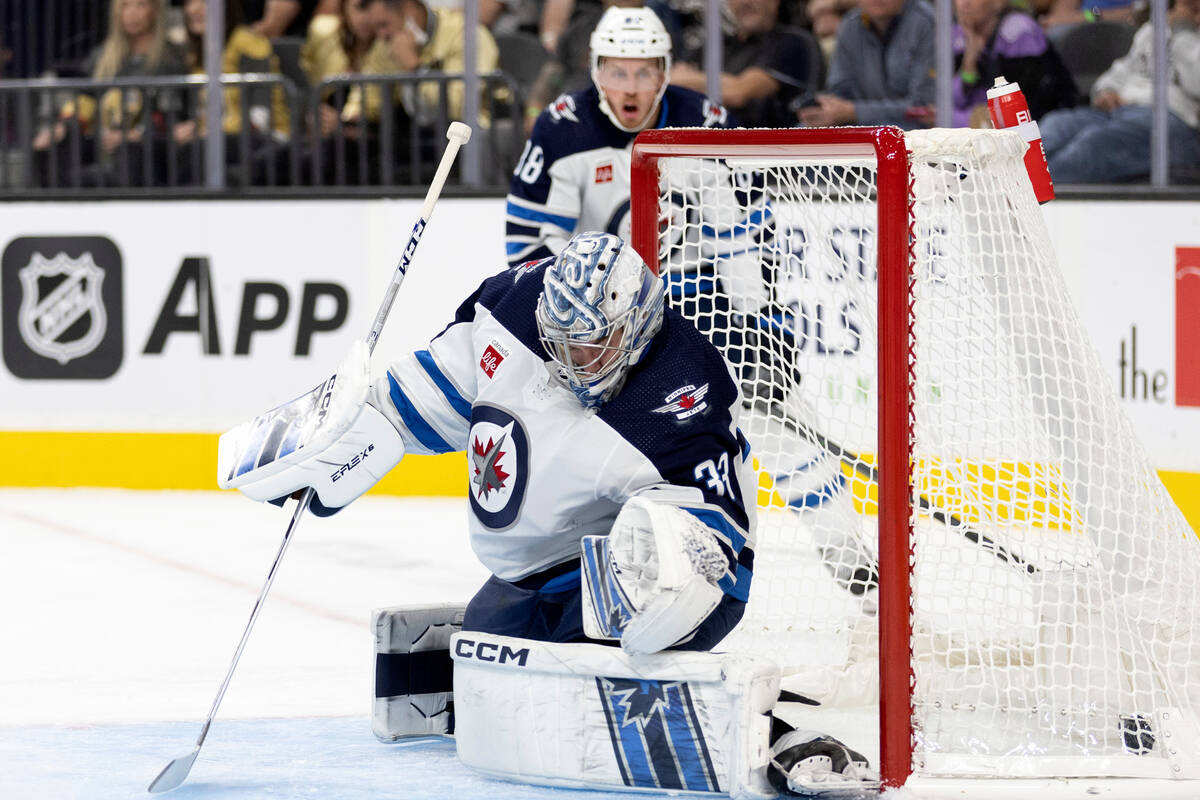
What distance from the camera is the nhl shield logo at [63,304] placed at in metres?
5.55

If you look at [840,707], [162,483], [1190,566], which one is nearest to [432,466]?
[162,483]

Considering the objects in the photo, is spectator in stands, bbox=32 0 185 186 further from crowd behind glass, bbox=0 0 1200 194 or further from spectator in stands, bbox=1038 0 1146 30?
spectator in stands, bbox=1038 0 1146 30

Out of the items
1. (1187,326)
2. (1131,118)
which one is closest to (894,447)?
(1187,326)

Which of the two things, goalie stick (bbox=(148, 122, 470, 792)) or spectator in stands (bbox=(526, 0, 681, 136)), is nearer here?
goalie stick (bbox=(148, 122, 470, 792))

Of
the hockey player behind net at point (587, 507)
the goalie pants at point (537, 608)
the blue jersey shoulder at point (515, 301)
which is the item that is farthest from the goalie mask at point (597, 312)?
the goalie pants at point (537, 608)

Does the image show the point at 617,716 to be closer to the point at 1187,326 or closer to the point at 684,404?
the point at 684,404

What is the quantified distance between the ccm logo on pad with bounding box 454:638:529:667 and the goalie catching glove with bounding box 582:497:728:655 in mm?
139

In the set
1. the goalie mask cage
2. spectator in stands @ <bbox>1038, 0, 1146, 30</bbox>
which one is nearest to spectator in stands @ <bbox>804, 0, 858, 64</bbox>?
spectator in stands @ <bbox>1038, 0, 1146, 30</bbox>

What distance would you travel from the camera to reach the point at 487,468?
2.55m

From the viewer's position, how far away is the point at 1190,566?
2.75 metres

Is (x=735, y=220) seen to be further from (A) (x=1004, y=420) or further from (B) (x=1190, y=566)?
(B) (x=1190, y=566)

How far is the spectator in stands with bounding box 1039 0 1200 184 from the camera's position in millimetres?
4824

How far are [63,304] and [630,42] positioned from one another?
97.3 inches

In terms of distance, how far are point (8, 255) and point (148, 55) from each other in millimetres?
728
